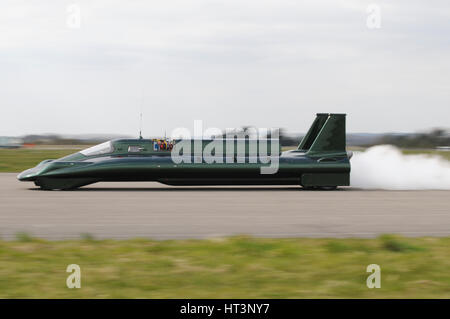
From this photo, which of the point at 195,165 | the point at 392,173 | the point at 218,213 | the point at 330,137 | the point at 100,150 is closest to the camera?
the point at 218,213

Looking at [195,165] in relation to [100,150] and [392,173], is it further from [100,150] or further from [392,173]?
[392,173]

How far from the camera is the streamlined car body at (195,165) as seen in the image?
52.0ft

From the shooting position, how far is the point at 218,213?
11.0 meters

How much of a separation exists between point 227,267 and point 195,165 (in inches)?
395

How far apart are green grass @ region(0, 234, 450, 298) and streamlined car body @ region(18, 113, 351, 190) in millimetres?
8240

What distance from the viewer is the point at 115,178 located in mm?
15961

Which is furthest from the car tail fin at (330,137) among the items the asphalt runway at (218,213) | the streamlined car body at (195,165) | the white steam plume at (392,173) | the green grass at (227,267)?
the green grass at (227,267)

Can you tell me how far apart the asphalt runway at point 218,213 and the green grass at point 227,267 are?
1018 millimetres

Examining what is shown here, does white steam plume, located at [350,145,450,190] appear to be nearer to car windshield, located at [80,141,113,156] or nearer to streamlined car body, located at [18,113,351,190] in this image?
streamlined car body, located at [18,113,351,190]

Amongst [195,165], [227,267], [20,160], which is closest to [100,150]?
[195,165]

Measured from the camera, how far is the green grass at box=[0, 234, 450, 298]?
5328mm
